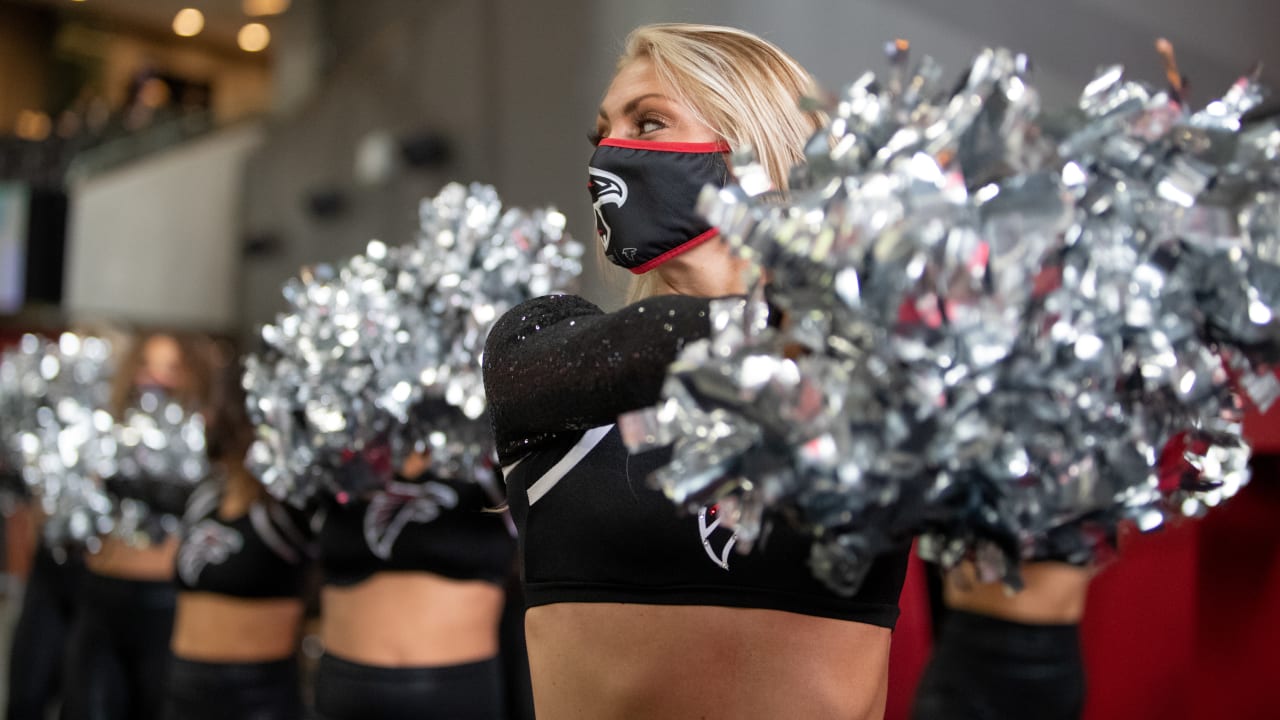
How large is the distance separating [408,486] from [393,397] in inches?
9.7

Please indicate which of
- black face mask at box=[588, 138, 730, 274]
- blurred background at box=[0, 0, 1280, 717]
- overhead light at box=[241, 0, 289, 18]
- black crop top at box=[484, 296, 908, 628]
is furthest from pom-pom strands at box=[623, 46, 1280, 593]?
overhead light at box=[241, 0, 289, 18]

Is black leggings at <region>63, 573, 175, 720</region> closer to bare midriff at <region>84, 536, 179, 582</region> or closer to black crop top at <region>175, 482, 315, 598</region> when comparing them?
bare midriff at <region>84, 536, 179, 582</region>

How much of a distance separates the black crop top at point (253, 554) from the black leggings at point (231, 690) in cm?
17

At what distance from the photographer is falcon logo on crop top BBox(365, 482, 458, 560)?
2.11 meters

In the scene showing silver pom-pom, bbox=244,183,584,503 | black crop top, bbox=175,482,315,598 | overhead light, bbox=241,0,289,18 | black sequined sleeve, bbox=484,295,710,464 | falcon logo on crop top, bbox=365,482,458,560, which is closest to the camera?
black sequined sleeve, bbox=484,295,710,464

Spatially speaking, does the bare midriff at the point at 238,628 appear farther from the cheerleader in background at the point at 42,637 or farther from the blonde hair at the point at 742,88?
the blonde hair at the point at 742,88

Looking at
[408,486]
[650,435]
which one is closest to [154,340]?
[408,486]

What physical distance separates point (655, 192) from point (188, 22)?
12241 millimetres

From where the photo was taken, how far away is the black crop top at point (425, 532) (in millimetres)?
2109

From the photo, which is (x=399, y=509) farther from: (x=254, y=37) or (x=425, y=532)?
(x=254, y=37)

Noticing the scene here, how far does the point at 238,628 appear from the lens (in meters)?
2.65

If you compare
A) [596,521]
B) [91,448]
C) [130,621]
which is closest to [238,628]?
[130,621]

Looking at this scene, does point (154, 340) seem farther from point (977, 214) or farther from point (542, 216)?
point (977, 214)

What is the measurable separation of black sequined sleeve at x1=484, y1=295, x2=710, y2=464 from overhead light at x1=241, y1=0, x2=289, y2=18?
966 centimetres
